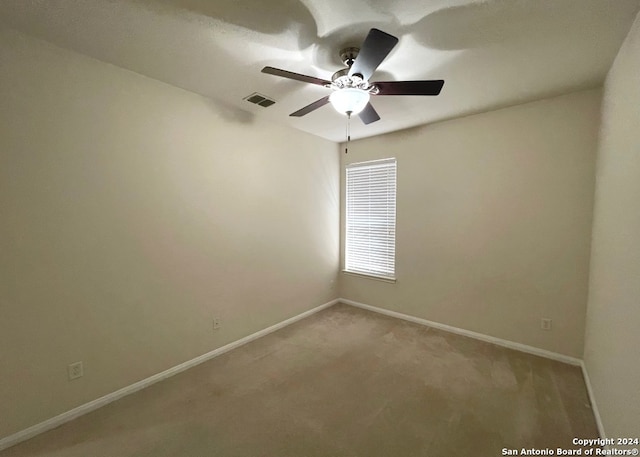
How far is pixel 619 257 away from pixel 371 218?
2.57m

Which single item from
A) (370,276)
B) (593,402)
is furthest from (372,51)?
(370,276)

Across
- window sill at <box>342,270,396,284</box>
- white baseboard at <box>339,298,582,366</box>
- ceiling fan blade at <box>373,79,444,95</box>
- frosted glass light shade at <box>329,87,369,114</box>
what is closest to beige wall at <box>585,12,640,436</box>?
white baseboard at <box>339,298,582,366</box>

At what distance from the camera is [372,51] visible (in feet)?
4.66

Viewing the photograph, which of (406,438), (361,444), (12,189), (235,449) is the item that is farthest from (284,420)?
(12,189)

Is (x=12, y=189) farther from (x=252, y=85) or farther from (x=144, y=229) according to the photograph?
(x=252, y=85)

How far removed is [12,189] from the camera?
161 centimetres

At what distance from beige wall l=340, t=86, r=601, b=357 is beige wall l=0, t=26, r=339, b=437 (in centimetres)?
186

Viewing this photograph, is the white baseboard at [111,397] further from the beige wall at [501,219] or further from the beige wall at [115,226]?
the beige wall at [501,219]

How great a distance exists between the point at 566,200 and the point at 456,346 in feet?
5.90

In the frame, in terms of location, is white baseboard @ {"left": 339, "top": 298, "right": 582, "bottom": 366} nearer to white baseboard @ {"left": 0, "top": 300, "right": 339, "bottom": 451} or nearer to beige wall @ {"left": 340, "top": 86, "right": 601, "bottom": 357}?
beige wall @ {"left": 340, "top": 86, "right": 601, "bottom": 357}

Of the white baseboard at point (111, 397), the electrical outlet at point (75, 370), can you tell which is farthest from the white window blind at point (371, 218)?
the electrical outlet at point (75, 370)

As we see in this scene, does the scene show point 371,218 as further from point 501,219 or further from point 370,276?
point 501,219

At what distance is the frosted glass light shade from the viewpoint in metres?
1.68

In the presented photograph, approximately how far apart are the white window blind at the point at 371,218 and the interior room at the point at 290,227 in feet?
1.41
